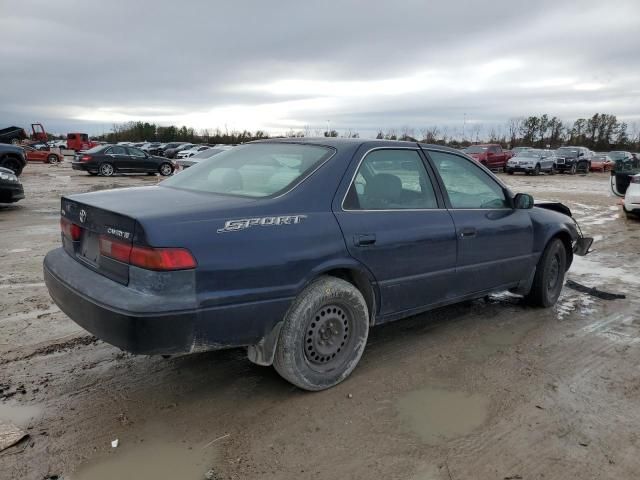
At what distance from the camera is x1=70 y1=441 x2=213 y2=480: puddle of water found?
250 cm

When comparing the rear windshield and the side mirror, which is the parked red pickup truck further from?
the rear windshield

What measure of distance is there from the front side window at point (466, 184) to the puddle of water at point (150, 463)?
8.71 feet

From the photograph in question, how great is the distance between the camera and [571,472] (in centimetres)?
256

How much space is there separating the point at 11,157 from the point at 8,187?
662cm

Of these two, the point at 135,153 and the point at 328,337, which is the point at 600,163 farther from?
the point at 328,337

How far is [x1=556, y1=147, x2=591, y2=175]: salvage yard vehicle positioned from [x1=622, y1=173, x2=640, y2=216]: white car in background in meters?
22.9

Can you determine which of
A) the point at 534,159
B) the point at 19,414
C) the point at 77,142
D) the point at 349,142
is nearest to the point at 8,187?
the point at 19,414

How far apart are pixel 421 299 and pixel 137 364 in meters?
2.14

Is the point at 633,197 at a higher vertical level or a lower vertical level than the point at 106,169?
higher

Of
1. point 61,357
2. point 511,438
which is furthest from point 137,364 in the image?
point 511,438

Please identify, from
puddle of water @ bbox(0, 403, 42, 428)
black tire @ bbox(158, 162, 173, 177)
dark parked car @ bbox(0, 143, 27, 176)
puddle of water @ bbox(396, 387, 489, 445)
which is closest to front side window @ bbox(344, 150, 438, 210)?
puddle of water @ bbox(396, 387, 489, 445)

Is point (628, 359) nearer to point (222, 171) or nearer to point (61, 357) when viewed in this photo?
point (222, 171)

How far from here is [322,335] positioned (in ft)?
10.9

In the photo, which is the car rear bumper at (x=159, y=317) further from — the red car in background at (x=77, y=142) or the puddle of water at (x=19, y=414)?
the red car in background at (x=77, y=142)
